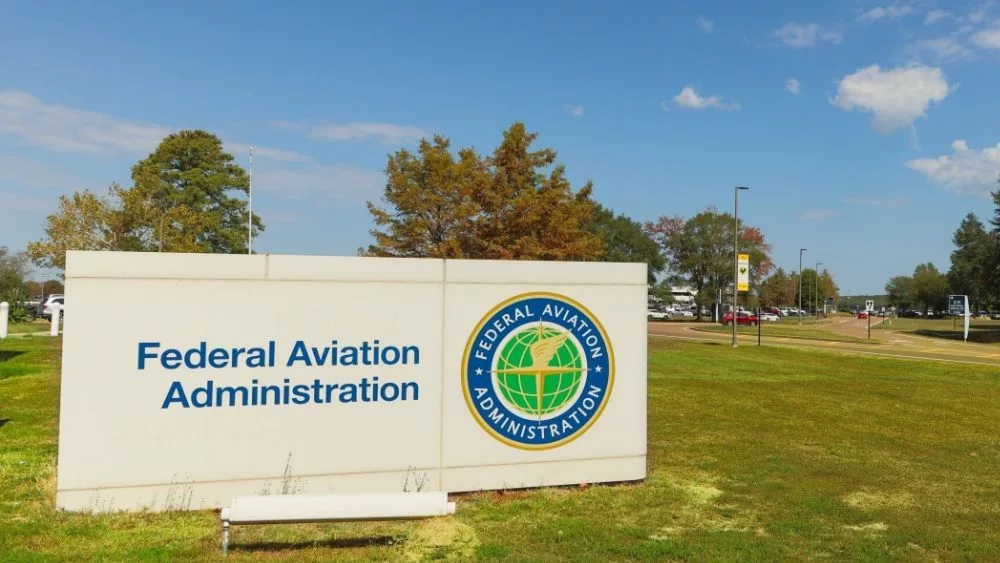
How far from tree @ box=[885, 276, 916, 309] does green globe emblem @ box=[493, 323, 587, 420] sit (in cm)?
14481

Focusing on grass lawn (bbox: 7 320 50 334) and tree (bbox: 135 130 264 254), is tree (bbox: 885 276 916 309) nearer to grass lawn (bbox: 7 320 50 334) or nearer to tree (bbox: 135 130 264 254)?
tree (bbox: 135 130 264 254)

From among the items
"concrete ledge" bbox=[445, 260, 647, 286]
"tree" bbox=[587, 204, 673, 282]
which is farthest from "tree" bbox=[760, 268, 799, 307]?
"concrete ledge" bbox=[445, 260, 647, 286]

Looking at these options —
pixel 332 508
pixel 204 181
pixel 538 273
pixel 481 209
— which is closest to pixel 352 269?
pixel 538 273

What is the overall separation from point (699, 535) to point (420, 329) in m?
3.33

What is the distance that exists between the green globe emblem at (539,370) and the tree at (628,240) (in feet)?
220

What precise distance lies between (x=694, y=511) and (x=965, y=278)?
334 ft

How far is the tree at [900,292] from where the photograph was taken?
135125mm

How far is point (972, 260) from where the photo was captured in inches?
2490

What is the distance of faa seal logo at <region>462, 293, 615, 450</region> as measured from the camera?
24.1 ft

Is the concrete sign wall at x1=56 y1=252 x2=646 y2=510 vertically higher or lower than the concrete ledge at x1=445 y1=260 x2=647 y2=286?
lower


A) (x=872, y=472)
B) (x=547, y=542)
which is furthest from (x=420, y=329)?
(x=872, y=472)

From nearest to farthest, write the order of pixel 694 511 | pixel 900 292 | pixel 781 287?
pixel 694 511 → pixel 781 287 → pixel 900 292

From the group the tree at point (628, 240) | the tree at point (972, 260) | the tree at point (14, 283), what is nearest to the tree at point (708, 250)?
the tree at point (628, 240)

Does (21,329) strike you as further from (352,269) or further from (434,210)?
(352,269)
